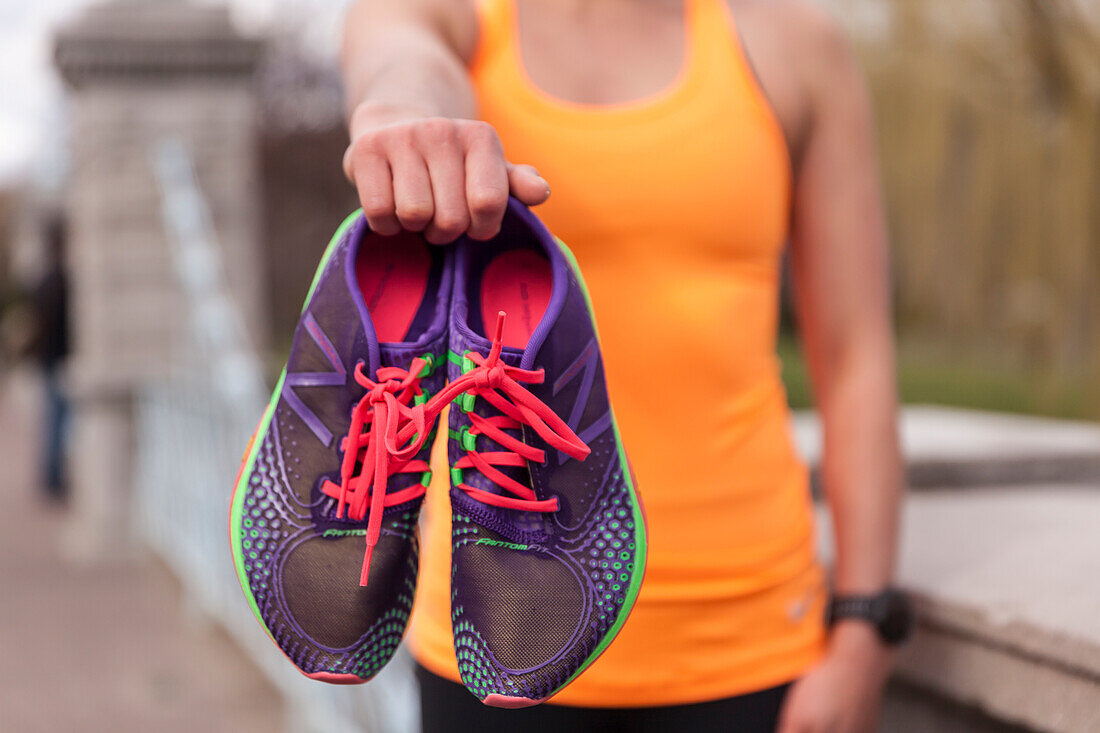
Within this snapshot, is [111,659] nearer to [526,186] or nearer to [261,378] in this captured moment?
[261,378]

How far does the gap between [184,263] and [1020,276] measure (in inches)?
240

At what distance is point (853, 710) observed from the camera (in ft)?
4.39

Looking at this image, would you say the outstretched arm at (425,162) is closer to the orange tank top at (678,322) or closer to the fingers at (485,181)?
the fingers at (485,181)

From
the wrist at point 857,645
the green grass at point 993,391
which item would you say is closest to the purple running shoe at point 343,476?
the wrist at point 857,645

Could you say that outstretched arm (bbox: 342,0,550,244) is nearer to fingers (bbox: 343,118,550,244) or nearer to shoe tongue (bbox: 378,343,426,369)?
fingers (bbox: 343,118,550,244)

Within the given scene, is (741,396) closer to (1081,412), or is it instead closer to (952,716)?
(952,716)

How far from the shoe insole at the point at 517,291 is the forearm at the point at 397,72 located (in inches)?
6.2

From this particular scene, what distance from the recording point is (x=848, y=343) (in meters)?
1.43

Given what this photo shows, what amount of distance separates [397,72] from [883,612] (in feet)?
3.17

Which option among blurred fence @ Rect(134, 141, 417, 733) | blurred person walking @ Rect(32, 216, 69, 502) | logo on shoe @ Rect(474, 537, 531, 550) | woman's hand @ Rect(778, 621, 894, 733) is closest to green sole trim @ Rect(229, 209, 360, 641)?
logo on shoe @ Rect(474, 537, 531, 550)

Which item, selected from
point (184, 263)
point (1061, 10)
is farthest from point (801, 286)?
point (1061, 10)

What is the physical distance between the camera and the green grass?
625cm

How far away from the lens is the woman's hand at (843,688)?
4.19 feet

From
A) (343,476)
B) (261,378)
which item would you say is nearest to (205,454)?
(261,378)
